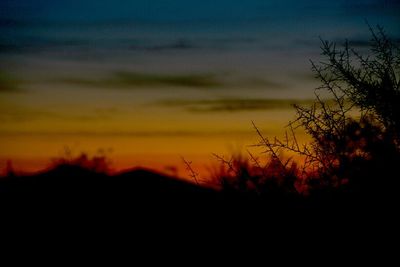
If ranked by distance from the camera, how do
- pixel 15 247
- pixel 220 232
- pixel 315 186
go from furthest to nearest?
1. pixel 315 186
2. pixel 220 232
3. pixel 15 247

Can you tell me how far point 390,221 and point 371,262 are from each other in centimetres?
113

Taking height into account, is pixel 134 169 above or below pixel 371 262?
above

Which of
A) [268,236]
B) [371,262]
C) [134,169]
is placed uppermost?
[134,169]

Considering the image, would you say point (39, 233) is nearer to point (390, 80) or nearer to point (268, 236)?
point (268, 236)

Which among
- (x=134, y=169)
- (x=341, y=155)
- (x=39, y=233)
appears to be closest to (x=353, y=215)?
(x=341, y=155)

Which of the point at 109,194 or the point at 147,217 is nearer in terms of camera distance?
the point at 147,217

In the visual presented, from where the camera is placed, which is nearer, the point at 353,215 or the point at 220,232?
the point at 220,232

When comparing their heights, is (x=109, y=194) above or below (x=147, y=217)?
above

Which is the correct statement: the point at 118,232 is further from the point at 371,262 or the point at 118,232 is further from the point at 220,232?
the point at 371,262

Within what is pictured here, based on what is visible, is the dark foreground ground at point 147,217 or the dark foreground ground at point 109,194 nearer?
the dark foreground ground at point 147,217

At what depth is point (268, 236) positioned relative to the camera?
36.2ft

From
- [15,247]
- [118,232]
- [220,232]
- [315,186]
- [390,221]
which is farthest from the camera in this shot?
[315,186]

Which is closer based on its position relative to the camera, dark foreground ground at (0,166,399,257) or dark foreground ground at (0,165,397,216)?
dark foreground ground at (0,166,399,257)

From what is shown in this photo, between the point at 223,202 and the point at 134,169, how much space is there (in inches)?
62.1
